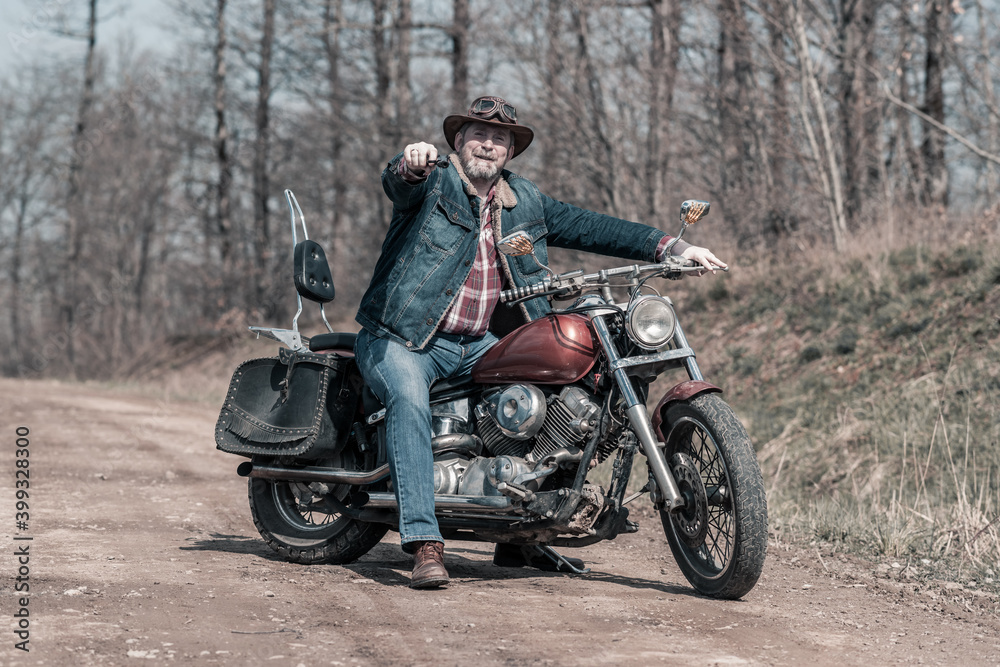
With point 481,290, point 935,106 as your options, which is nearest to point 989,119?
point 935,106

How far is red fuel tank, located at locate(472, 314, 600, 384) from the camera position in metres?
4.39

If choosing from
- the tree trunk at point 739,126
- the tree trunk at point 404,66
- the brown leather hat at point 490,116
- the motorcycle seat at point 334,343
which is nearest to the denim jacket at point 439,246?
the brown leather hat at point 490,116

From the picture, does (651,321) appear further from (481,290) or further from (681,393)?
(481,290)

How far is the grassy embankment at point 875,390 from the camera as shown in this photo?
19.0 ft

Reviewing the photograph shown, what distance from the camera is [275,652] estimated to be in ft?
10.7

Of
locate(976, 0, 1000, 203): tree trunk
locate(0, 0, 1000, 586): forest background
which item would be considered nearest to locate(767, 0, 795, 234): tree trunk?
locate(0, 0, 1000, 586): forest background

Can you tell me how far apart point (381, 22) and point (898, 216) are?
1393 centimetres

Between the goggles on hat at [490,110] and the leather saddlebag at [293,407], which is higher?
the goggles on hat at [490,110]

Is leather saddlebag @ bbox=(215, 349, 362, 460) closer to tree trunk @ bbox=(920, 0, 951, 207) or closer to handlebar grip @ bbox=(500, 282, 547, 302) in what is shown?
handlebar grip @ bbox=(500, 282, 547, 302)

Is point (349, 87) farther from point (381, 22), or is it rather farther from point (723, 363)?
point (723, 363)

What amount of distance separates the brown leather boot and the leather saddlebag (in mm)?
786

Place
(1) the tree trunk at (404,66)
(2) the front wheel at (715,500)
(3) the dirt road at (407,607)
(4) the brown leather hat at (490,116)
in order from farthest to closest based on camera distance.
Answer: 1. (1) the tree trunk at (404,66)
2. (4) the brown leather hat at (490,116)
3. (2) the front wheel at (715,500)
4. (3) the dirt road at (407,607)

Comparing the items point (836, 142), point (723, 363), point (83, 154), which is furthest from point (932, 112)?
point (83, 154)

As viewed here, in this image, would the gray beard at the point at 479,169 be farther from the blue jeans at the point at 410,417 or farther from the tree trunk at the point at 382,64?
the tree trunk at the point at 382,64
